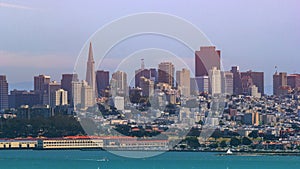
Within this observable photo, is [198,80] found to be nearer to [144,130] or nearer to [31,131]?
[144,130]

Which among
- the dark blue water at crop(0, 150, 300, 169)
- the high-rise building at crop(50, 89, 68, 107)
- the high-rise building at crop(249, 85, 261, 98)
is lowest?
the dark blue water at crop(0, 150, 300, 169)

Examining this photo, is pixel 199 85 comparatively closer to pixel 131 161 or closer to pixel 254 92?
pixel 131 161

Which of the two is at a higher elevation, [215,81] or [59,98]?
[215,81]

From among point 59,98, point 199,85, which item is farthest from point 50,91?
point 199,85

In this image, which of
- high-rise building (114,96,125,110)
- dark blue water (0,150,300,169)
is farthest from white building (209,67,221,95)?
high-rise building (114,96,125,110)

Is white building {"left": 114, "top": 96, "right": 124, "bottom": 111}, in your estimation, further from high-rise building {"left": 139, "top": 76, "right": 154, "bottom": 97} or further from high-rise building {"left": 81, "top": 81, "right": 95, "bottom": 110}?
high-rise building {"left": 139, "top": 76, "right": 154, "bottom": 97}

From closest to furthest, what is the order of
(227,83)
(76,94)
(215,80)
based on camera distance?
(215,80), (76,94), (227,83)

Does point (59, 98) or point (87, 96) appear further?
point (59, 98)

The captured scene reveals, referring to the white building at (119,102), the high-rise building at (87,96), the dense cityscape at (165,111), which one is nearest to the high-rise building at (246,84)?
the dense cityscape at (165,111)
